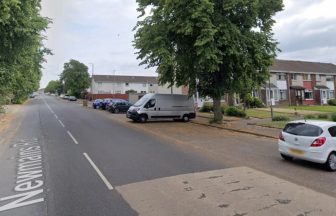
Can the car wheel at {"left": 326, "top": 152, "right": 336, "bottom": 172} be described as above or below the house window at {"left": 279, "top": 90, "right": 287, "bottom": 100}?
below

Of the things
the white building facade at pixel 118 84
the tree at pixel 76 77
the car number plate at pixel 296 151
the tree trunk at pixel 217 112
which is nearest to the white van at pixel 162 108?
the tree trunk at pixel 217 112

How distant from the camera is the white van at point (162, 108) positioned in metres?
26.8

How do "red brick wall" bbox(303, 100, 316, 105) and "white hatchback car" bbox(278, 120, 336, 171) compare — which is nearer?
"white hatchback car" bbox(278, 120, 336, 171)

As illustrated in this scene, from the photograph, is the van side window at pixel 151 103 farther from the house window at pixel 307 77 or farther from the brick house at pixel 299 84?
the house window at pixel 307 77

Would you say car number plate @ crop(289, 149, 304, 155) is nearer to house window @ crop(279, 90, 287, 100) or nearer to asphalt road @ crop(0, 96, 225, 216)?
asphalt road @ crop(0, 96, 225, 216)

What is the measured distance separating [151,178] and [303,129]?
552cm

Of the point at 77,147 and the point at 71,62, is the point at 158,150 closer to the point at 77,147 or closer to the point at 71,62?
the point at 77,147

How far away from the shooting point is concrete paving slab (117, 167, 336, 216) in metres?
6.67

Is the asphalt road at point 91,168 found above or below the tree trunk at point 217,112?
below

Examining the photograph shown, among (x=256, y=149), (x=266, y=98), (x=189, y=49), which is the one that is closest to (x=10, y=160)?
(x=256, y=149)

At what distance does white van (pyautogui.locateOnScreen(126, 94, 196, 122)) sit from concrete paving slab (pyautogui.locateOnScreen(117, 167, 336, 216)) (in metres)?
17.4

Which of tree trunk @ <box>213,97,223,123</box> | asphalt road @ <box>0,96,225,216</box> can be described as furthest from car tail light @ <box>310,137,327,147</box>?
tree trunk @ <box>213,97,223,123</box>

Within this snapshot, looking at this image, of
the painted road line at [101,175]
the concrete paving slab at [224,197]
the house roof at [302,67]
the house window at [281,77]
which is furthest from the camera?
the house roof at [302,67]

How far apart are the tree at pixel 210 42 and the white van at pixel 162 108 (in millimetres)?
1716
